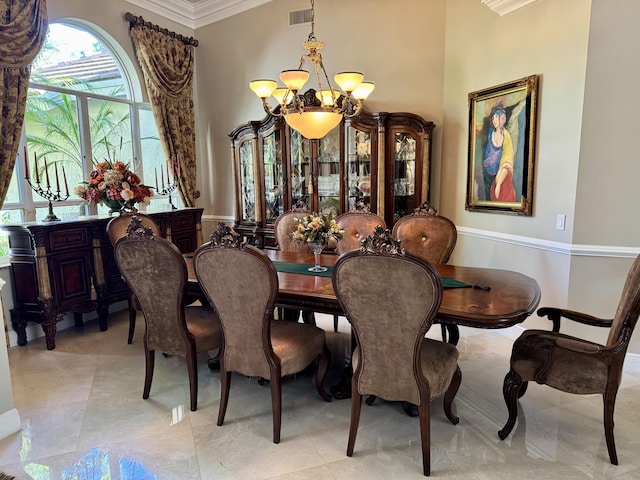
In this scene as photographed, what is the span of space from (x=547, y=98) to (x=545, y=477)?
275 cm

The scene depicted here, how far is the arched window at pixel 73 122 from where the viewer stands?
3951 millimetres

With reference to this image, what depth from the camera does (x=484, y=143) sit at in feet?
12.8

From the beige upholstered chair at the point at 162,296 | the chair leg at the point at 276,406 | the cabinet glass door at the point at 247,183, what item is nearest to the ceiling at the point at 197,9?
the cabinet glass door at the point at 247,183

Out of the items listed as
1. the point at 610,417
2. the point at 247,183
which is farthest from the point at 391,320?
the point at 247,183

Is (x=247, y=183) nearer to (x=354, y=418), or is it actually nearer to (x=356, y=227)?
(x=356, y=227)

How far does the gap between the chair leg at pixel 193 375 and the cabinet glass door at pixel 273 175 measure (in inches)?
104

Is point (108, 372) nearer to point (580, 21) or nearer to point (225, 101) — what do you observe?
point (225, 101)

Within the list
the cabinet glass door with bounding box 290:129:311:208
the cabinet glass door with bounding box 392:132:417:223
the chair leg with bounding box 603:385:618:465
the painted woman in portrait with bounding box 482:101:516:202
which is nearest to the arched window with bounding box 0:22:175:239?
the cabinet glass door with bounding box 290:129:311:208

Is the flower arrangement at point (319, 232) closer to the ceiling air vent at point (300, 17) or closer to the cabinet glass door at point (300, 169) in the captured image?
the cabinet glass door at point (300, 169)

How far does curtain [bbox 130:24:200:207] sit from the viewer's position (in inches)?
192

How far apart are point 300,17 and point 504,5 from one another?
2.39m

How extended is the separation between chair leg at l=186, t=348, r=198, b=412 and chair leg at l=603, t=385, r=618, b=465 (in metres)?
2.31

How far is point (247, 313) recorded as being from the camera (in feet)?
7.30

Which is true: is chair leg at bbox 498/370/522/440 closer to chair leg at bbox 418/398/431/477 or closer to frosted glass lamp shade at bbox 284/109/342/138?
chair leg at bbox 418/398/431/477
